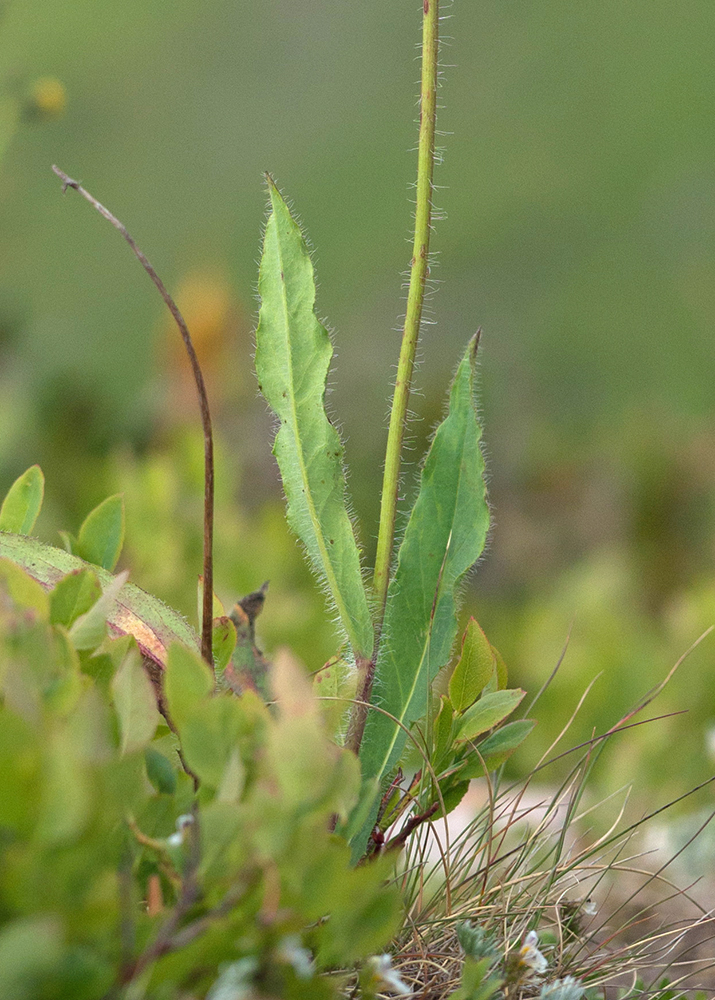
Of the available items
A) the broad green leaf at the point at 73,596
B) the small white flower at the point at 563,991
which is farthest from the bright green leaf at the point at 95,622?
the small white flower at the point at 563,991

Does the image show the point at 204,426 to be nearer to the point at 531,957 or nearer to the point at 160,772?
the point at 160,772

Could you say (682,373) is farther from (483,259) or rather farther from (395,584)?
(395,584)

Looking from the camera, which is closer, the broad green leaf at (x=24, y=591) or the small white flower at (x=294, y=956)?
the small white flower at (x=294, y=956)

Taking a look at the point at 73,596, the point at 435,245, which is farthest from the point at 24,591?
the point at 435,245

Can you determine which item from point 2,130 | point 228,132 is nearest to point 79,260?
point 228,132

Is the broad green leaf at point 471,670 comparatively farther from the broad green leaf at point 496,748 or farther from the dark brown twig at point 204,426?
the dark brown twig at point 204,426

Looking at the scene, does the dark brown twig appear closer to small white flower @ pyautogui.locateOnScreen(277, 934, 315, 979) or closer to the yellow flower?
small white flower @ pyautogui.locateOnScreen(277, 934, 315, 979)

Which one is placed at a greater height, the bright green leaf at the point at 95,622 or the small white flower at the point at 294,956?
the bright green leaf at the point at 95,622
